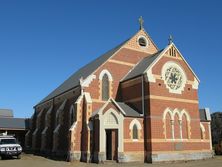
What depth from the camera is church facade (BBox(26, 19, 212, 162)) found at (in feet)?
93.7

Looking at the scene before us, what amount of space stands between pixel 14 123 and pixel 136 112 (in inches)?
1204

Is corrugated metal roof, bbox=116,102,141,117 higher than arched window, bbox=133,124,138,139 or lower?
higher

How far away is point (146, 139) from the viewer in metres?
29.6

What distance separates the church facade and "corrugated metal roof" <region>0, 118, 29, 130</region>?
16459mm

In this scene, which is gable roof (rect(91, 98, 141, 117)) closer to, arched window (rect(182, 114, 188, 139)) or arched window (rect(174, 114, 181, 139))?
arched window (rect(174, 114, 181, 139))

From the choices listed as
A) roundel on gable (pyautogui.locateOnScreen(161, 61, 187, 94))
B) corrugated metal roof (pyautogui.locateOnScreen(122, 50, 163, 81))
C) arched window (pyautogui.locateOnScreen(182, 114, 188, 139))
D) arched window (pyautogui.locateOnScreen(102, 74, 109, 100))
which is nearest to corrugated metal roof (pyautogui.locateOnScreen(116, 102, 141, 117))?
arched window (pyautogui.locateOnScreen(102, 74, 109, 100))

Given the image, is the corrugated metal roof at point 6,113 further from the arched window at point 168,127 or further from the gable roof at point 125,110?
the arched window at point 168,127

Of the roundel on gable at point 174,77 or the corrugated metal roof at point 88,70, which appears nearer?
the roundel on gable at point 174,77

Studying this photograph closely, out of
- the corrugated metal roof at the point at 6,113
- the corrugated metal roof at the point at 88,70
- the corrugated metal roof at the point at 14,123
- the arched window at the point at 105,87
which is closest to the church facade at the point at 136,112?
the arched window at the point at 105,87

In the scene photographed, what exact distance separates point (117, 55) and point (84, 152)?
42.1 feet

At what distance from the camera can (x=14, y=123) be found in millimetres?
53031

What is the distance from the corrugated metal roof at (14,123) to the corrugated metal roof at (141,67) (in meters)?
27.0

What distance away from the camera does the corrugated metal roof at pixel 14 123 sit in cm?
5133

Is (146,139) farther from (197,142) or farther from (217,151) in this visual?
(217,151)
